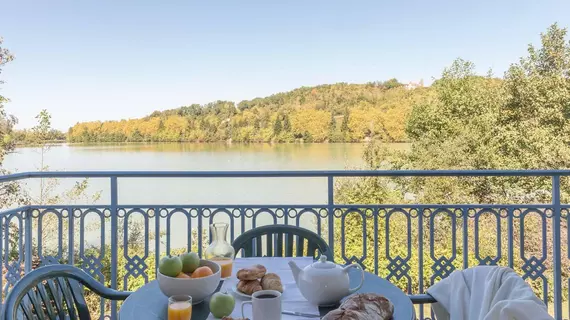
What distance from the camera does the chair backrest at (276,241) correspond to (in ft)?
6.42

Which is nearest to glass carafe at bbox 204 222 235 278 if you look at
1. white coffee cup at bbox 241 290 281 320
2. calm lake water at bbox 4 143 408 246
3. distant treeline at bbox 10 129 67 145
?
white coffee cup at bbox 241 290 281 320

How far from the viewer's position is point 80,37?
1891 centimetres

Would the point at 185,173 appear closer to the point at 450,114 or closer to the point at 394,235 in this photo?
the point at 394,235

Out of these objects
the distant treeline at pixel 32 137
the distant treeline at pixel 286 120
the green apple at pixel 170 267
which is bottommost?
the green apple at pixel 170 267

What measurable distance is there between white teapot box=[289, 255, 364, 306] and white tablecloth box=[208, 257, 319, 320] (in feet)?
0.13

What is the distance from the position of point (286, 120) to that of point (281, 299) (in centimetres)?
1497

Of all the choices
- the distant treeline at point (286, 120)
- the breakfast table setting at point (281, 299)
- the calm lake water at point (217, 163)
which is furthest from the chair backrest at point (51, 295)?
the distant treeline at point (286, 120)

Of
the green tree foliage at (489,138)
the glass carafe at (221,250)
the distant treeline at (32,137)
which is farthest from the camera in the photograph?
the green tree foliage at (489,138)

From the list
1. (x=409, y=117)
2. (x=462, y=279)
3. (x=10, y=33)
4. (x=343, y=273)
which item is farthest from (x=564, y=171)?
(x=10, y=33)

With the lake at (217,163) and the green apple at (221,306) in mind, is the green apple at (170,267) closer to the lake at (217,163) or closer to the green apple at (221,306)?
the green apple at (221,306)

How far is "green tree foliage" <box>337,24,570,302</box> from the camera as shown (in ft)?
48.9

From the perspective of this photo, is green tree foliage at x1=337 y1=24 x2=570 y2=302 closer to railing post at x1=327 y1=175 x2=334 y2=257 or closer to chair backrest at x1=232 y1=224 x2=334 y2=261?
railing post at x1=327 y1=175 x2=334 y2=257

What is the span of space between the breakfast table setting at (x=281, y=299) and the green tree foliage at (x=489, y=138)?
12.1 meters

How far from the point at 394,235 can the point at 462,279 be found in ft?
37.2
